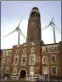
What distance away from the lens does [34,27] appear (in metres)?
58.8

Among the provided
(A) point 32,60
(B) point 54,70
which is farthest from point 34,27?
(B) point 54,70

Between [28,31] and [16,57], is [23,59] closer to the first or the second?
[16,57]

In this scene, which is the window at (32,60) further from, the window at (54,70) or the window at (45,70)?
the window at (54,70)

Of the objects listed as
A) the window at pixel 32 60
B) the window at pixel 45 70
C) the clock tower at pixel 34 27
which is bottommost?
the window at pixel 45 70

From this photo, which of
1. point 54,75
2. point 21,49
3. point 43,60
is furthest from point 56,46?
point 21,49

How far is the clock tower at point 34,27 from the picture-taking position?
57.2 m

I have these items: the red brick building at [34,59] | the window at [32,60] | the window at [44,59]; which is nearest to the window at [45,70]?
the red brick building at [34,59]

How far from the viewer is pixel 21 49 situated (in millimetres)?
52188

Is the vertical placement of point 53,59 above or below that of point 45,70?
above

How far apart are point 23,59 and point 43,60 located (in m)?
7.72

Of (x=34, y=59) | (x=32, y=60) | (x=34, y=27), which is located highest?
(x=34, y=27)

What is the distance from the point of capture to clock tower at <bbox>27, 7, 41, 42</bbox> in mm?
57250

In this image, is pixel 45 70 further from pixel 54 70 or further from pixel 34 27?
pixel 34 27

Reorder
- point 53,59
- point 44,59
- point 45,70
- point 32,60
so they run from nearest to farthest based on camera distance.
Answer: point 45,70, point 53,59, point 44,59, point 32,60
